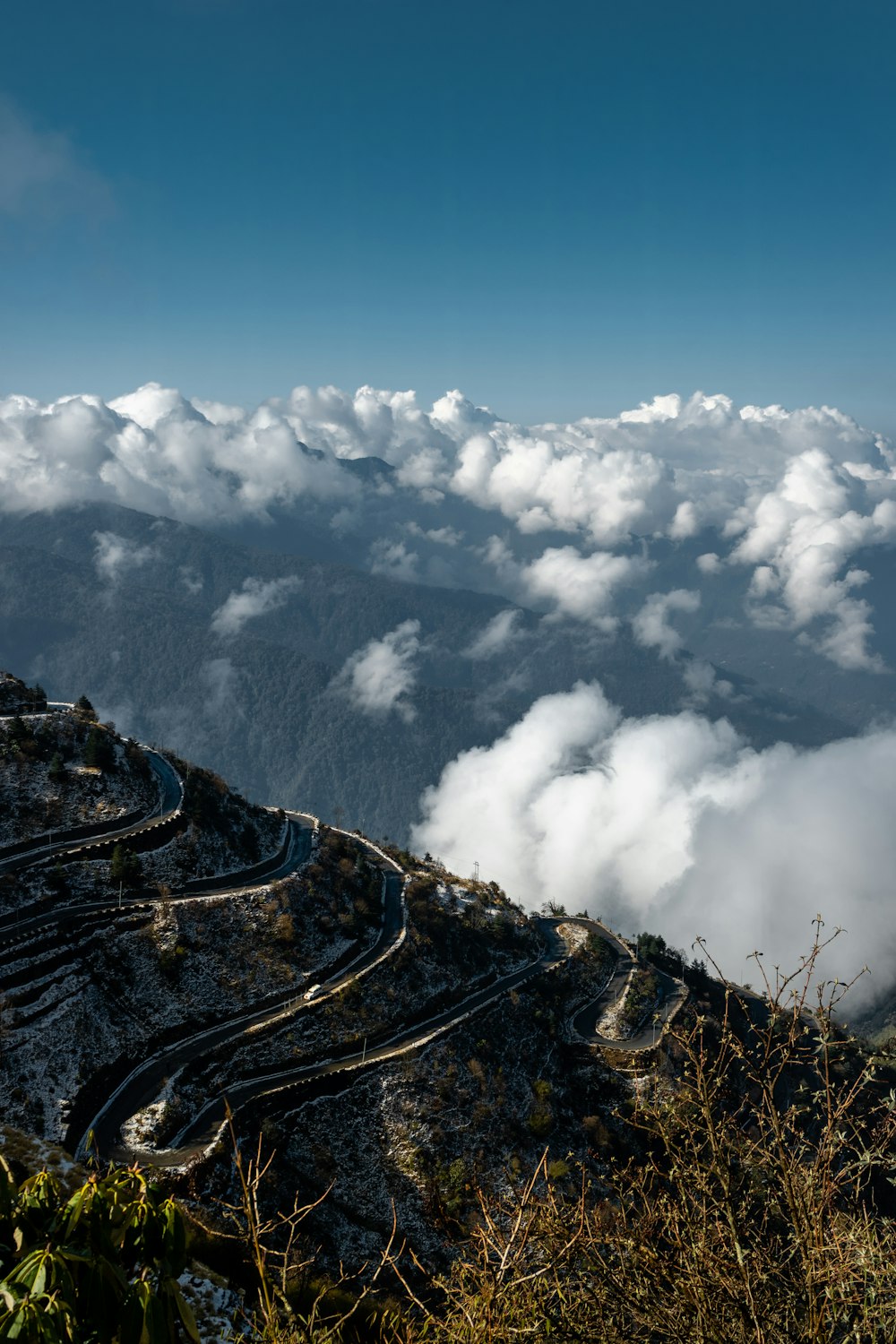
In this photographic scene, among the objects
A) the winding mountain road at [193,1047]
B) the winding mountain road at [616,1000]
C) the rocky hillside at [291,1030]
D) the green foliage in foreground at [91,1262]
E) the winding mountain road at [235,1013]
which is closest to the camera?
the green foliage in foreground at [91,1262]

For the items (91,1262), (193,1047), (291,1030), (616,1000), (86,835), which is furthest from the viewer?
(616,1000)

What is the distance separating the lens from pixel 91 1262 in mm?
6734

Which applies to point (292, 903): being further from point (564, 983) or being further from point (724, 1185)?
point (724, 1185)

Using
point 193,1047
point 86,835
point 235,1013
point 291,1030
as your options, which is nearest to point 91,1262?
point 193,1047

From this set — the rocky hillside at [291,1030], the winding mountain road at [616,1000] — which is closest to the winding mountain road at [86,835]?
the rocky hillside at [291,1030]

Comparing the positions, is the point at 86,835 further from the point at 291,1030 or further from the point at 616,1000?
the point at 616,1000

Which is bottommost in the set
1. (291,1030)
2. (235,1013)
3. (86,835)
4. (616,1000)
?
A: (616,1000)

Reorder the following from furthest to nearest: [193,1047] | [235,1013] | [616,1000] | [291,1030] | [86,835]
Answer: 1. [616,1000]
2. [86,835]
3. [235,1013]
4. [291,1030]
5. [193,1047]

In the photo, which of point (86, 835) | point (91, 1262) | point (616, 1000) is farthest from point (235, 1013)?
point (91, 1262)

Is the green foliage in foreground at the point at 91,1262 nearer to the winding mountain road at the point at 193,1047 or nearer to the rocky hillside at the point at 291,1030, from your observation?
the rocky hillside at the point at 291,1030

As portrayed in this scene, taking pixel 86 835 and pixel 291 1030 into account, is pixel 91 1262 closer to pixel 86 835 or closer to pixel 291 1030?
pixel 291 1030

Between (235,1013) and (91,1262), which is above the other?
(91,1262)

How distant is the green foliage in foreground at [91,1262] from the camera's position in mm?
6215

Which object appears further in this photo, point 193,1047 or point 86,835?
point 86,835
